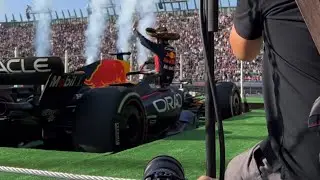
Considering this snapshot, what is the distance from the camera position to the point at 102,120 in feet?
15.4

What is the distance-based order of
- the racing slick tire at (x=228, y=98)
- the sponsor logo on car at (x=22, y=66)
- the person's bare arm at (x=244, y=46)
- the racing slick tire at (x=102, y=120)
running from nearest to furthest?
the person's bare arm at (x=244, y=46), the sponsor logo on car at (x=22, y=66), the racing slick tire at (x=102, y=120), the racing slick tire at (x=228, y=98)

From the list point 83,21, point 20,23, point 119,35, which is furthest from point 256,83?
point 20,23

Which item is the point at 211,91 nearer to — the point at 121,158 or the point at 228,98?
the point at 121,158

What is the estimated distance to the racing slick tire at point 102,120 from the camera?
15.5 feet

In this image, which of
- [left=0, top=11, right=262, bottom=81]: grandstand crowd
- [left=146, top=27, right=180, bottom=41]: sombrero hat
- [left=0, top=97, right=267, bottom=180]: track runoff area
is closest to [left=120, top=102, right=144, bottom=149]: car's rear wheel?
[left=0, top=97, right=267, bottom=180]: track runoff area

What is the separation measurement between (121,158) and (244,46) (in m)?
3.23

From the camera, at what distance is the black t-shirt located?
128cm

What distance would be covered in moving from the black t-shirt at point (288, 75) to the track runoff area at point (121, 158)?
219cm

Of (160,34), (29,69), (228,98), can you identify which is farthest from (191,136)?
(29,69)

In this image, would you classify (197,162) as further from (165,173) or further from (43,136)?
(165,173)

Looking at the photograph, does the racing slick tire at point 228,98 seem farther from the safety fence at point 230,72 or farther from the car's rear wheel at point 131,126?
the safety fence at point 230,72

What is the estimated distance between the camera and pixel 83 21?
35844mm

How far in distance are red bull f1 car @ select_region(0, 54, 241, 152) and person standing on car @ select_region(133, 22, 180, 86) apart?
1.41 metres

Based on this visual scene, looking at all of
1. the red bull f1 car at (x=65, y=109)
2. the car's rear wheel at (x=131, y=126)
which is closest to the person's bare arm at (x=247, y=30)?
the red bull f1 car at (x=65, y=109)
